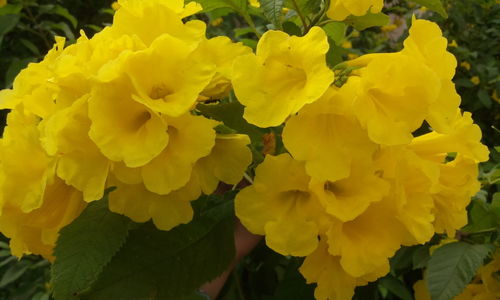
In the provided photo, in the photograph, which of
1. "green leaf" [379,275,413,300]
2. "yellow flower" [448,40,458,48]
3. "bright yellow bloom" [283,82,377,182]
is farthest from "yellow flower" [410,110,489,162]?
"yellow flower" [448,40,458,48]

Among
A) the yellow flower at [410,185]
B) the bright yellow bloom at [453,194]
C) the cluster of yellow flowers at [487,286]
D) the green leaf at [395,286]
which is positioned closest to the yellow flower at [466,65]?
the green leaf at [395,286]

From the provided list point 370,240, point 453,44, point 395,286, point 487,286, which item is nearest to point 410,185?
point 370,240

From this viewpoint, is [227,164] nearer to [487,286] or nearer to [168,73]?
[168,73]

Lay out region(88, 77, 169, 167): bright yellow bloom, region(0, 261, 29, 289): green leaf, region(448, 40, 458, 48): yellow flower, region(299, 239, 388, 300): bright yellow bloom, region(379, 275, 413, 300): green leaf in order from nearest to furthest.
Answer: region(88, 77, 169, 167): bright yellow bloom, region(299, 239, 388, 300): bright yellow bloom, region(379, 275, 413, 300): green leaf, region(0, 261, 29, 289): green leaf, region(448, 40, 458, 48): yellow flower

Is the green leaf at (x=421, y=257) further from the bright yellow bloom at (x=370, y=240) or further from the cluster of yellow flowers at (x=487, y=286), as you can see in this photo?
the bright yellow bloom at (x=370, y=240)

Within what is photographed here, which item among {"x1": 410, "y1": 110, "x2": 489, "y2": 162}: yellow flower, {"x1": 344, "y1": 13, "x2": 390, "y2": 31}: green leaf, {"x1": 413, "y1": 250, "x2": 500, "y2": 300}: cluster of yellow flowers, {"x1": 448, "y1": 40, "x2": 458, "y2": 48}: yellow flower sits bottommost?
{"x1": 448, "y1": 40, "x2": 458, "y2": 48}: yellow flower

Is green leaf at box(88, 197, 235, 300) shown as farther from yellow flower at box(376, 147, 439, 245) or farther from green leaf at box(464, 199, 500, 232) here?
green leaf at box(464, 199, 500, 232)

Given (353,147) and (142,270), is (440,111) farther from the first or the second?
(142,270)
